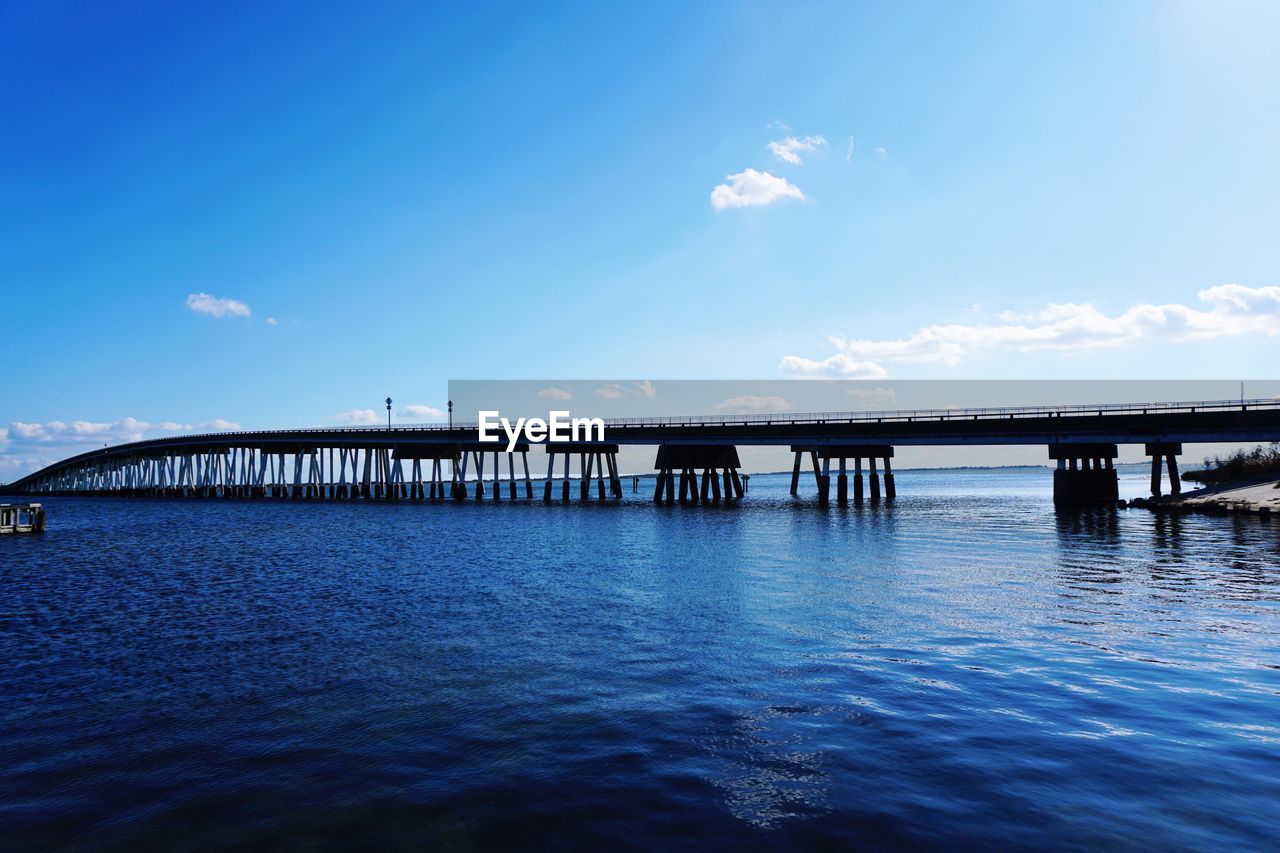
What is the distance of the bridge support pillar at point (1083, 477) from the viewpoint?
63.8 m

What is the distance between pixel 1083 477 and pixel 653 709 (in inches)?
2647

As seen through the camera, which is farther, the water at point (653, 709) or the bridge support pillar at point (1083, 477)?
the bridge support pillar at point (1083, 477)

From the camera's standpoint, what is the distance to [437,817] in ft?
27.0

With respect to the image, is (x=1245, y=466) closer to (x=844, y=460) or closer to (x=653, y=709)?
(x=844, y=460)

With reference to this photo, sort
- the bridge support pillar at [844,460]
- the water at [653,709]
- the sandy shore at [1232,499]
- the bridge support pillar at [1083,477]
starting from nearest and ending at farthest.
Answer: the water at [653,709] < the sandy shore at [1232,499] < the bridge support pillar at [1083,477] < the bridge support pillar at [844,460]

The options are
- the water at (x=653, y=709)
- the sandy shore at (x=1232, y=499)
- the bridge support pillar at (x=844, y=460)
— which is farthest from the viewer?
the bridge support pillar at (x=844, y=460)

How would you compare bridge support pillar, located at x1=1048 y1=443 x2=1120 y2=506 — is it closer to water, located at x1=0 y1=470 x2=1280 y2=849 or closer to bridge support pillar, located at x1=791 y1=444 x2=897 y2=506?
bridge support pillar, located at x1=791 y1=444 x2=897 y2=506

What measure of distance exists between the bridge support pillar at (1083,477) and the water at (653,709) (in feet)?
131

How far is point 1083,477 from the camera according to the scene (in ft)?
213

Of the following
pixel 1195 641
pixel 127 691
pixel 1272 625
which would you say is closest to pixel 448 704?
pixel 127 691

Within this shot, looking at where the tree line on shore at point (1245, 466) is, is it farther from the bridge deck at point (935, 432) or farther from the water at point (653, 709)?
the water at point (653, 709)

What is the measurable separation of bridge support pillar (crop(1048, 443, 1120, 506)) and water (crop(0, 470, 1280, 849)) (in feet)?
131

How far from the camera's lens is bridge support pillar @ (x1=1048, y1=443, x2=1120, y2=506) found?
6375cm

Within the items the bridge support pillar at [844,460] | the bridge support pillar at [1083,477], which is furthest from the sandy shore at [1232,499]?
the bridge support pillar at [844,460]
